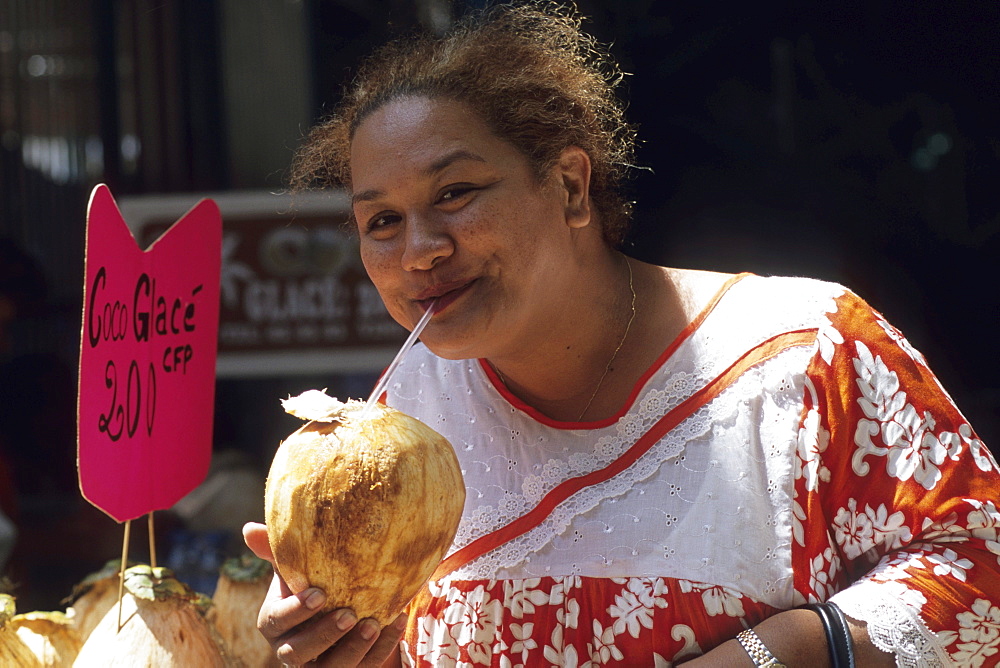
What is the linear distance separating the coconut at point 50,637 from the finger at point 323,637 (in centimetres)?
66

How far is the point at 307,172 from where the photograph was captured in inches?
74.2

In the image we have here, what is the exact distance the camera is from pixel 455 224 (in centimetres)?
141

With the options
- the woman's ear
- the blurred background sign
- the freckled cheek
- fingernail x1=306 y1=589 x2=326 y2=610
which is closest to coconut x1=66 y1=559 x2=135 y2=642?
fingernail x1=306 y1=589 x2=326 y2=610

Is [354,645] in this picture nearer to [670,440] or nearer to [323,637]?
[323,637]

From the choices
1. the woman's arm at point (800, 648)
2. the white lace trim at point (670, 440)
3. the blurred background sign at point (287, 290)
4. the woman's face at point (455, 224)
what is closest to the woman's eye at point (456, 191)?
the woman's face at point (455, 224)

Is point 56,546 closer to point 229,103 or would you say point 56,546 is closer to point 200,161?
point 200,161

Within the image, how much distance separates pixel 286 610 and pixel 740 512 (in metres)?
0.69

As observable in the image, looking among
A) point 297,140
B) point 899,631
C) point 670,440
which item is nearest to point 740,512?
point 670,440

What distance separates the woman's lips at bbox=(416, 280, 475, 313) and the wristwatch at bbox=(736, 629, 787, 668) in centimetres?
65

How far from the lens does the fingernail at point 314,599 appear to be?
128cm

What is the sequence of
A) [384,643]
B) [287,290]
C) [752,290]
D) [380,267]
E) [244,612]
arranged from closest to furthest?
[384,643] < [380,267] < [752,290] < [244,612] < [287,290]

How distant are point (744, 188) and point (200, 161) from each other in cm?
182

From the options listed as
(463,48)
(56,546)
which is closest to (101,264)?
(463,48)

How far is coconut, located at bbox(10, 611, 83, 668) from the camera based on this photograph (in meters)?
1.71
